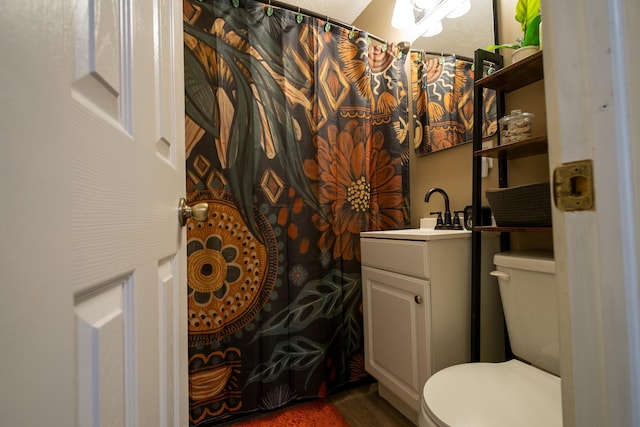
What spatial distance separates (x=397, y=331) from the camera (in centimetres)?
127

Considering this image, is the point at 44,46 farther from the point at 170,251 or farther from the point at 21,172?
the point at 170,251

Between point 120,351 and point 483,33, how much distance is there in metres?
1.76

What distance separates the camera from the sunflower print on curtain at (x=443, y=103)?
144cm

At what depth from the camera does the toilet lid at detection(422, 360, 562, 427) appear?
71 cm

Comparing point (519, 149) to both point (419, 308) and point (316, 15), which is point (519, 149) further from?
point (316, 15)

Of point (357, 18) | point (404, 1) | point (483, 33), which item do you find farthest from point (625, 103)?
point (357, 18)

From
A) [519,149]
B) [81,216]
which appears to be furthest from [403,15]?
[81,216]

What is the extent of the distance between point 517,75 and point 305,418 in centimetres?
172

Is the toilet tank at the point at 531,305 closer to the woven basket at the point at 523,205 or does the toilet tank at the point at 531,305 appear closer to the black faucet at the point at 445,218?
the woven basket at the point at 523,205

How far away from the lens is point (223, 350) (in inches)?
51.7

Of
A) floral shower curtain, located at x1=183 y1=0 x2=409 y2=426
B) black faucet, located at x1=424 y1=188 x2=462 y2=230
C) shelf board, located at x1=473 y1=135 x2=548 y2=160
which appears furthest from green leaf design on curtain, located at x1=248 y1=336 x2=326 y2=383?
shelf board, located at x1=473 y1=135 x2=548 y2=160

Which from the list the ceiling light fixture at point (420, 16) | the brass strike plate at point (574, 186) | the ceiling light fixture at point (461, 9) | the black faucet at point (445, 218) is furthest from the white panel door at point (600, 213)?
the ceiling light fixture at point (420, 16)

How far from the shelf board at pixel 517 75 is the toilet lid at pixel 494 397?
3.42 ft

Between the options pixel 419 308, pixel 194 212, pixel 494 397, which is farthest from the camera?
pixel 419 308
